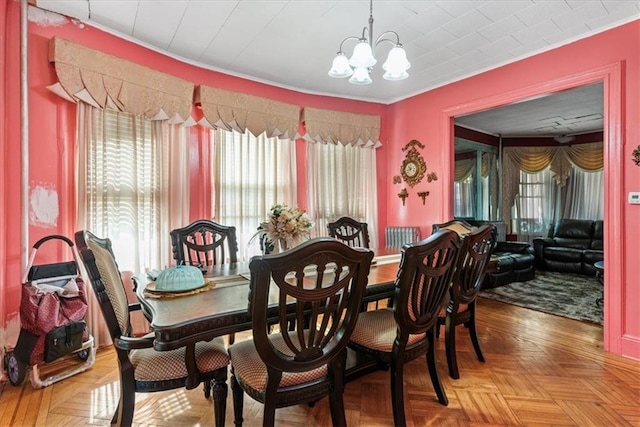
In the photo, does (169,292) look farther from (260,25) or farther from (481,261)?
(260,25)

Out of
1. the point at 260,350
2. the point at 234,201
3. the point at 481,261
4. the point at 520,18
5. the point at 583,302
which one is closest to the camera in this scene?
the point at 260,350

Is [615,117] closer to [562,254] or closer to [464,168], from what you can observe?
[562,254]

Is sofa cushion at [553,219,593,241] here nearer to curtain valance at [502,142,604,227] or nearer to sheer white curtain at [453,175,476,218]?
curtain valance at [502,142,604,227]

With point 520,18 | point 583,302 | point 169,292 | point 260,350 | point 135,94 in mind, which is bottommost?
point 583,302

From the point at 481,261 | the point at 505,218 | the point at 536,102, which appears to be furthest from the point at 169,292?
the point at 505,218

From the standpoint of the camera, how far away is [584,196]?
6.66 m

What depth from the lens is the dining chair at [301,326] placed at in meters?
1.21

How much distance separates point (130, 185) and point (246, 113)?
141 cm

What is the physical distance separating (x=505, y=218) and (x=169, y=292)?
7.29 meters

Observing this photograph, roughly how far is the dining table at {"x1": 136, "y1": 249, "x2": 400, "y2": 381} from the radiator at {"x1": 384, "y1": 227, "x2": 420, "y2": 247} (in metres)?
2.12

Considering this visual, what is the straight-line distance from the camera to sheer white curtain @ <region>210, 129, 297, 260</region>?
3529 mm

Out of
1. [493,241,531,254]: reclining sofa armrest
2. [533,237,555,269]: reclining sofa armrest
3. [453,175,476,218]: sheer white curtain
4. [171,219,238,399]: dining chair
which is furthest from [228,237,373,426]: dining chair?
[453,175,476,218]: sheer white curtain

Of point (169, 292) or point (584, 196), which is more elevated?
point (584, 196)

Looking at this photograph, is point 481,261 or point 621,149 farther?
point 621,149
